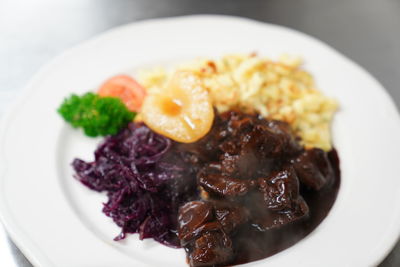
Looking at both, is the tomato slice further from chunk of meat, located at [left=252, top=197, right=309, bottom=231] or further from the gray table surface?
chunk of meat, located at [left=252, top=197, right=309, bottom=231]

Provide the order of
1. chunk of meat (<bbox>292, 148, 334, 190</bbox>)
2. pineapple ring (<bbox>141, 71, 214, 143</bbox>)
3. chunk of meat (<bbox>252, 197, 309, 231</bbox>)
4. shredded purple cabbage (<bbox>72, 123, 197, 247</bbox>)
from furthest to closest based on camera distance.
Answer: pineapple ring (<bbox>141, 71, 214, 143</bbox>) → chunk of meat (<bbox>292, 148, 334, 190</bbox>) → shredded purple cabbage (<bbox>72, 123, 197, 247</bbox>) → chunk of meat (<bbox>252, 197, 309, 231</bbox>)

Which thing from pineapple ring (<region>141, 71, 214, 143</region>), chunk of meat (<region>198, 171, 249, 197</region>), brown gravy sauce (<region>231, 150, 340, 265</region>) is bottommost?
brown gravy sauce (<region>231, 150, 340, 265</region>)

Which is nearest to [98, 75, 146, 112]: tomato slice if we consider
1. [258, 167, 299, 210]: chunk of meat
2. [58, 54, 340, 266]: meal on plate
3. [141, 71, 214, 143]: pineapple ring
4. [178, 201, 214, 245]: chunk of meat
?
[58, 54, 340, 266]: meal on plate

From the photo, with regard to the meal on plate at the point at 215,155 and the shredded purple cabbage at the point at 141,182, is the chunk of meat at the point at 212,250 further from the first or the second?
the shredded purple cabbage at the point at 141,182

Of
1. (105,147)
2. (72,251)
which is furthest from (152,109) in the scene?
(72,251)

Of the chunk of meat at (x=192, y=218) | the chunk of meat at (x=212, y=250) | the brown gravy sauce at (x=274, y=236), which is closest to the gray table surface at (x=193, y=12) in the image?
the brown gravy sauce at (x=274, y=236)

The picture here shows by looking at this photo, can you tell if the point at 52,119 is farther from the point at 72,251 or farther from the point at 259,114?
the point at 259,114

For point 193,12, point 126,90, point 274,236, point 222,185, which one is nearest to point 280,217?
point 274,236
